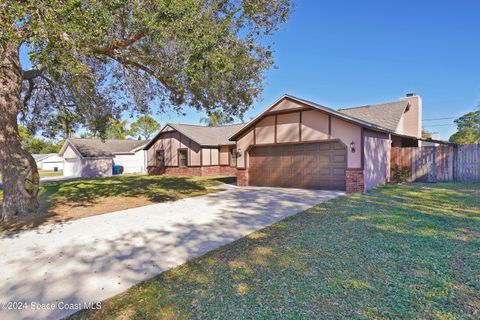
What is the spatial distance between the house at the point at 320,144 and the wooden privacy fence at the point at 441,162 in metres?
0.79

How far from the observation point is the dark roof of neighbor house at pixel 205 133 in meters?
22.0

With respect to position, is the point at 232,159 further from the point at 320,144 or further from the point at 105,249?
the point at 105,249

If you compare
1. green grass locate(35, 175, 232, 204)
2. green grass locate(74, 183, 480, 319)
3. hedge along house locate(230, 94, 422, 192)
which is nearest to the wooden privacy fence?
hedge along house locate(230, 94, 422, 192)

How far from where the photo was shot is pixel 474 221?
5.87 m

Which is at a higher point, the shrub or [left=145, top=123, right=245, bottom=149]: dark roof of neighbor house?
[left=145, top=123, right=245, bottom=149]: dark roof of neighbor house

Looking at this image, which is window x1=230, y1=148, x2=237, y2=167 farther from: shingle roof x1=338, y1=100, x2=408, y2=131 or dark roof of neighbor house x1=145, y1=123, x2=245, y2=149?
shingle roof x1=338, y1=100, x2=408, y2=131

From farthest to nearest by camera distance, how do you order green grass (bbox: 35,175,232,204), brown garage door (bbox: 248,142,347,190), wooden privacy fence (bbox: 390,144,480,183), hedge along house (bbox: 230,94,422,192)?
wooden privacy fence (bbox: 390,144,480,183) → brown garage door (bbox: 248,142,347,190) → green grass (bbox: 35,175,232,204) → hedge along house (bbox: 230,94,422,192)

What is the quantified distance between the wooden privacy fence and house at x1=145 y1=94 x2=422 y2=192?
31.2 inches

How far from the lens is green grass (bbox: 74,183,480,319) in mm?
2767

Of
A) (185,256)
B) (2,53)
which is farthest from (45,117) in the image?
(185,256)

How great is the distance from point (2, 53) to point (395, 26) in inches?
631

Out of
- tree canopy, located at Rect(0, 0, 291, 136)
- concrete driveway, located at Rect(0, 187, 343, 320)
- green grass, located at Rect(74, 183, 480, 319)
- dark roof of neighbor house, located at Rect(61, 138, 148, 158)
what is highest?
tree canopy, located at Rect(0, 0, 291, 136)

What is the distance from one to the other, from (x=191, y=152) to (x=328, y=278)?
19640mm

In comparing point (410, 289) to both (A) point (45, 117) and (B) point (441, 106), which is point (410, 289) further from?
(B) point (441, 106)
